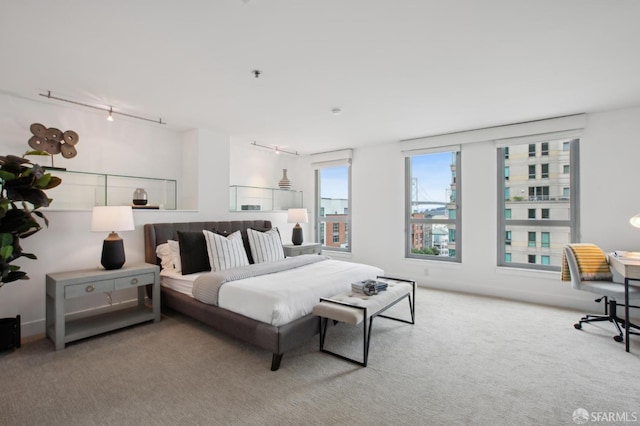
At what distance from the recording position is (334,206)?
258 inches

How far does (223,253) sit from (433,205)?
11.8 feet

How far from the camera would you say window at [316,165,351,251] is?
636 cm

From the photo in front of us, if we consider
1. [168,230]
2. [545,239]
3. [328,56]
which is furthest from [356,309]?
[545,239]

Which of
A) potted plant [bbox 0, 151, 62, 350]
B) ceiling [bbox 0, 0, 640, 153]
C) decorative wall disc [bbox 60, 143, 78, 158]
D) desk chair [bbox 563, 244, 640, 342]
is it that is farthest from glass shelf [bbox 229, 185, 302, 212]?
desk chair [bbox 563, 244, 640, 342]

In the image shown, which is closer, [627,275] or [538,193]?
[627,275]

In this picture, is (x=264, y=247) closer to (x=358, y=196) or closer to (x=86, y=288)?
(x=86, y=288)

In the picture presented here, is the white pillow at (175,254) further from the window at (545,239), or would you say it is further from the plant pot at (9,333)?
the window at (545,239)

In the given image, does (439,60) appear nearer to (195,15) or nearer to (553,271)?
(195,15)

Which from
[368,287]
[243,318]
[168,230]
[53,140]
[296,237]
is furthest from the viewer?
[296,237]

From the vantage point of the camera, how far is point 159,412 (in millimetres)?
A: 1954

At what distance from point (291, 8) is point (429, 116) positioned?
2671mm

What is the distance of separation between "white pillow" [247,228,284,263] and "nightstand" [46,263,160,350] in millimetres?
1178

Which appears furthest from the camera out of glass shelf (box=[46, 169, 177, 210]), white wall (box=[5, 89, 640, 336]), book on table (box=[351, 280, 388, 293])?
glass shelf (box=[46, 169, 177, 210])

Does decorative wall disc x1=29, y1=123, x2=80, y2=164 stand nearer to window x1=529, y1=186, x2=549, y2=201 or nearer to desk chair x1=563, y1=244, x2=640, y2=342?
desk chair x1=563, y1=244, x2=640, y2=342
